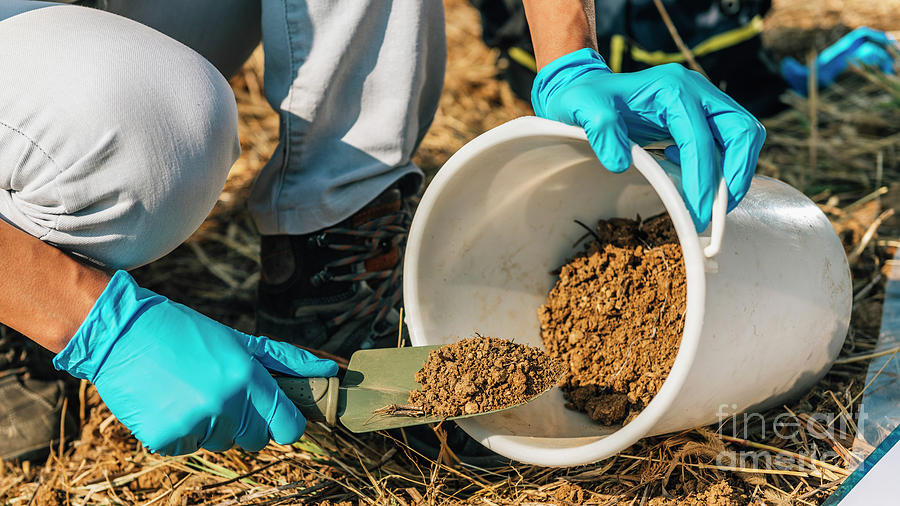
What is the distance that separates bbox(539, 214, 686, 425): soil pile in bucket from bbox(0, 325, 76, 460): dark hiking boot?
2.42 feet

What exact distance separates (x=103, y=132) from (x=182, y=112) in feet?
0.29

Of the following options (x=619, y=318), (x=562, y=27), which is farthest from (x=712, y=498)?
(x=562, y=27)

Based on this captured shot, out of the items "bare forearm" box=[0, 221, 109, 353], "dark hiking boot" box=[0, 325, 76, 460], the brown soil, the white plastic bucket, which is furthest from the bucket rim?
"dark hiking boot" box=[0, 325, 76, 460]

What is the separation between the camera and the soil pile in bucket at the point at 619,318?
925 mm

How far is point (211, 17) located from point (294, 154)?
0.23 meters

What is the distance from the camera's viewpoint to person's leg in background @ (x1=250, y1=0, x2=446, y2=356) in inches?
42.6

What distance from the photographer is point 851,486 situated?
786mm

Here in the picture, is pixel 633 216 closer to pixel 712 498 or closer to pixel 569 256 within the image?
pixel 569 256

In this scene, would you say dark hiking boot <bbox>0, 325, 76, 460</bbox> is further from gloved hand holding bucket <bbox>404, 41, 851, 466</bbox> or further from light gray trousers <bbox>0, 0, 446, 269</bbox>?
gloved hand holding bucket <bbox>404, 41, 851, 466</bbox>

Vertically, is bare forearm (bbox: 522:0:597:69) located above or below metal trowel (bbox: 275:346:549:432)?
above

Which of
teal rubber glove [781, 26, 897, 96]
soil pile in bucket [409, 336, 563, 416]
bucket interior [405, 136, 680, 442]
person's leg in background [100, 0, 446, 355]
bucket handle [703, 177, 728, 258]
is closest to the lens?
bucket handle [703, 177, 728, 258]

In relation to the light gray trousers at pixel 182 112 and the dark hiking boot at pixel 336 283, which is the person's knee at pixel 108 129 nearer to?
the light gray trousers at pixel 182 112

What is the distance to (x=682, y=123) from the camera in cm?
79

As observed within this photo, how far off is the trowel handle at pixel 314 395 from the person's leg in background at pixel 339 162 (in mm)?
308
